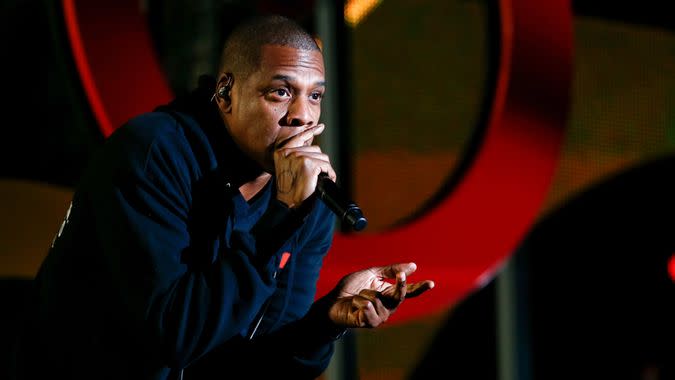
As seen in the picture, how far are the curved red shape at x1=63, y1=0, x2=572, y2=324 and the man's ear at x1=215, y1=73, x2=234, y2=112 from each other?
911mm

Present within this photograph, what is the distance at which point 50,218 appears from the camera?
236cm

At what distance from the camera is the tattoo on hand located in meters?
1.27

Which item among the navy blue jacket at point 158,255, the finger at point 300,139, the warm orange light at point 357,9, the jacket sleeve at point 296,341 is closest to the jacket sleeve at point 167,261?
the navy blue jacket at point 158,255

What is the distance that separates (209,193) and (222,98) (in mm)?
186

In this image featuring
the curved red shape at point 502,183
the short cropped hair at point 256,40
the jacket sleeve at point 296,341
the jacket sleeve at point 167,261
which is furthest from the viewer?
the curved red shape at point 502,183

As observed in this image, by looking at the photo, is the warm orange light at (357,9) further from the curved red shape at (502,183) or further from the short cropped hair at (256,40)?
the short cropped hair at (256,40)

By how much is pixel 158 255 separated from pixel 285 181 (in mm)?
215

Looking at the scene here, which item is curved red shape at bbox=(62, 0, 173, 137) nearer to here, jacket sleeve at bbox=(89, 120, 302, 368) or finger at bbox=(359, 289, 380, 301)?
jacket sleeve at bbox=(89, 120, 302, 368)

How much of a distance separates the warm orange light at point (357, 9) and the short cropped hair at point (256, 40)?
1.80m

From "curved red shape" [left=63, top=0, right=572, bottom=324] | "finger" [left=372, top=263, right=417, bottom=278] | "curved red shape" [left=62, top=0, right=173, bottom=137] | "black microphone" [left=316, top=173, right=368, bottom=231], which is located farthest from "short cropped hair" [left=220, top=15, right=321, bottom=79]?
"curved red shape" [left=63, top=0, right=572, bottom=324]

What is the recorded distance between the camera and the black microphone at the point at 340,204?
4.16 ft

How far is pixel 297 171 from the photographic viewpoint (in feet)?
4.15

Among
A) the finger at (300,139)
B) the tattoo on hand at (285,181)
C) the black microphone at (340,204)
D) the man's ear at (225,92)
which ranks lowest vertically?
the black microphone at (340,204)

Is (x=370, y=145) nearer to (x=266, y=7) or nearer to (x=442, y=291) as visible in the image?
(x=266, y=7)
